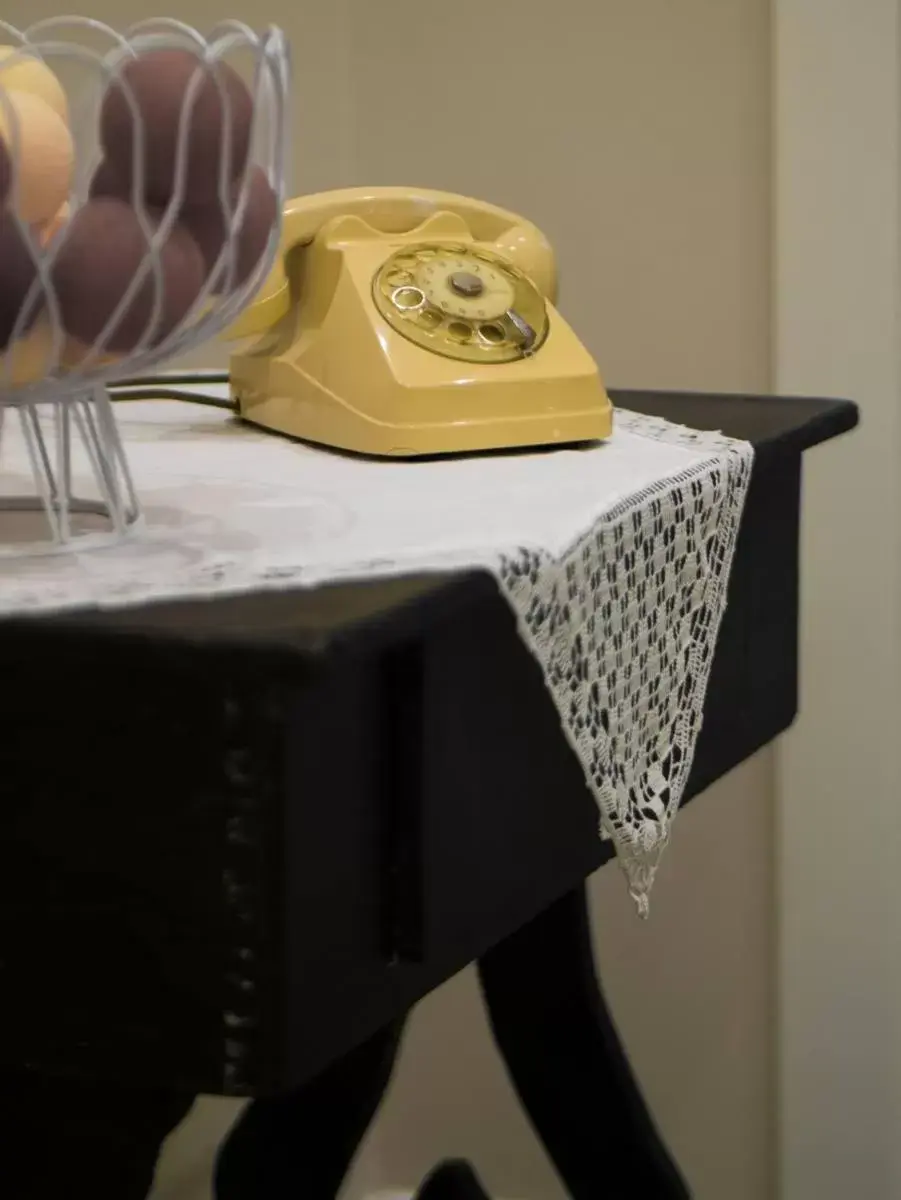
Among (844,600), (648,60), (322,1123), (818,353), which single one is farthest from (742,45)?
(322,1123)

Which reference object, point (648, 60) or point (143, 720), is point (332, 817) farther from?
point (648, 60)

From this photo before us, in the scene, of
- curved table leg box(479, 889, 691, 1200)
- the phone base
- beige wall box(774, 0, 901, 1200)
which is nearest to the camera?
the phone base

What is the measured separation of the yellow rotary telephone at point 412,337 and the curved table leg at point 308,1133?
0.38 metres

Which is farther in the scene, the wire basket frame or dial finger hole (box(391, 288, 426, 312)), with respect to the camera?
dial finger hole (box(391, 288, 426, 312))

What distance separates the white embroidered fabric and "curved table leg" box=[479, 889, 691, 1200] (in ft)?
0.94

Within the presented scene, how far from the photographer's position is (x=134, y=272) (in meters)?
0.47

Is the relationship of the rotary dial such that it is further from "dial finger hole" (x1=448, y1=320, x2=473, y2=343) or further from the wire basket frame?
the wire basket frame

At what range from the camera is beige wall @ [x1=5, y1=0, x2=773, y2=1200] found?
45.7 inches

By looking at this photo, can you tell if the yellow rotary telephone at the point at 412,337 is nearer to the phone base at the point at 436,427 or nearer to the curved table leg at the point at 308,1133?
the phone base at the point at 436,427

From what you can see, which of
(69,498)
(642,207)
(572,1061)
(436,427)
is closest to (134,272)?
(69,498)

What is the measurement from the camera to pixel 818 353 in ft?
3.69

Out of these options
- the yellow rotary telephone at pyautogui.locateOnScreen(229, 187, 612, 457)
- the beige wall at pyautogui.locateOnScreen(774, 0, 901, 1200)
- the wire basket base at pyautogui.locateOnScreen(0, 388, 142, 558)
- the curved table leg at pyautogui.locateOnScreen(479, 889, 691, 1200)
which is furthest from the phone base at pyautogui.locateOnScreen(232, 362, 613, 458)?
the beige wall at pyautogui.locateOnScreen(774, 0, 901, 1200)

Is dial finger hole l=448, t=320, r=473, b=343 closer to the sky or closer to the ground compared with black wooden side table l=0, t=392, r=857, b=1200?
closer to the sky

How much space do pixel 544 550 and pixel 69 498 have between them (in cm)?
18
